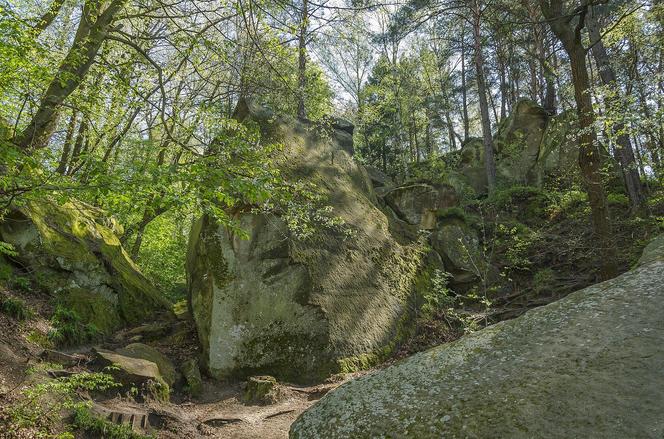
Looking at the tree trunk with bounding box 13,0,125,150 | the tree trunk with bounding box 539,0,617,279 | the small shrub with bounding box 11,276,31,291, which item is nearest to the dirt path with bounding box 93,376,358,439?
the small shrub with bounding box 11,276,31,291

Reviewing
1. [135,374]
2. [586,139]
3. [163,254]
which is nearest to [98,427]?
[135,374]

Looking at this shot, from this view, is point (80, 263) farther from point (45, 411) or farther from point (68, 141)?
point (45, 411)

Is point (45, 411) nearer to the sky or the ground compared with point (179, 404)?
nearer to the sky

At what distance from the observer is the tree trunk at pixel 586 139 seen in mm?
6730

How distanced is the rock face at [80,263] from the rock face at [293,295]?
1.86 meters

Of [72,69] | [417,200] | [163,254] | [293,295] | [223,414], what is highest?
[72,69]

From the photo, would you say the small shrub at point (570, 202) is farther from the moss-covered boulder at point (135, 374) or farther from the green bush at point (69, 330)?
the green bush at point (69, 330)

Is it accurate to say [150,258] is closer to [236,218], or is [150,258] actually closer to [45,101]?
[236,218]

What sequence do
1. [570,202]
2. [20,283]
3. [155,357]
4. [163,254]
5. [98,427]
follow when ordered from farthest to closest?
[163,254] → [570,202] → [20,283] → [155,357] → [98,427]

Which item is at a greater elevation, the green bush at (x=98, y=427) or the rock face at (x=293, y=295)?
the rock face at (x=293, y=295)

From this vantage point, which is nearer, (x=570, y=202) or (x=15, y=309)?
(x=15, y=309)

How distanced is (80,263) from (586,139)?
10.1 metres

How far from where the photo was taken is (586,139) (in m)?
6.73

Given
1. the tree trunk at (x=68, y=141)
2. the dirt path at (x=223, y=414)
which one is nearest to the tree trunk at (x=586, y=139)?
the dirt path at (x=223, y=414)
